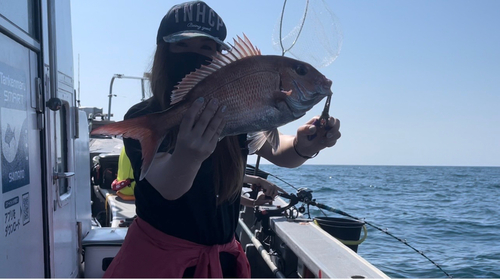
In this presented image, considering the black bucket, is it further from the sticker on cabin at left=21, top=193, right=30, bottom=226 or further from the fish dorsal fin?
the fish dorsal fin

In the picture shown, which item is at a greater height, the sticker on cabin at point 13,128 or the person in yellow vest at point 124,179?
the sticker on cabin at point 13,128

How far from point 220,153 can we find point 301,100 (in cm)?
48

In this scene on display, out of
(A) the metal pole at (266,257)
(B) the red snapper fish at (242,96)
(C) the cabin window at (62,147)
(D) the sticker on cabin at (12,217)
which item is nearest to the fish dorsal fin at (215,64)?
(B) the red snapper fish at (242,96)

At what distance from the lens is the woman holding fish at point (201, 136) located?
4.57ft

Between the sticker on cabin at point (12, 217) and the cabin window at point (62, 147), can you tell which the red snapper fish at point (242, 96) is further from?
the cabin window at point (62, 147)

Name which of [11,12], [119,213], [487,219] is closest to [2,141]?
[11,12]

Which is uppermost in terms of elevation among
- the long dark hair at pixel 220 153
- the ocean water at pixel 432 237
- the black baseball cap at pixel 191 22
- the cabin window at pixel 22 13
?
the cabin window at pixel 22 13

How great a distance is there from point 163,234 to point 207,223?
18 cm

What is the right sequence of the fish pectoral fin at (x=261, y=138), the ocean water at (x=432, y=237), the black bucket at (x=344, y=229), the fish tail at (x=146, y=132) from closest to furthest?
the fish tail at (x=146, y=132)
the fish pectoral fin at (x=261, y=138)
the black bucket at (x=344, y=229)
the ocean water at (x=432, y=237)

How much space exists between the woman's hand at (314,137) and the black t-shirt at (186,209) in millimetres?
443

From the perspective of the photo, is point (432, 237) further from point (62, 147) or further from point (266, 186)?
point (62, 147)

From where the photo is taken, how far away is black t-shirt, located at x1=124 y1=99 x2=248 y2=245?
5.38 feet

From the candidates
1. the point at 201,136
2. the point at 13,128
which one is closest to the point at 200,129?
the point at 201,136

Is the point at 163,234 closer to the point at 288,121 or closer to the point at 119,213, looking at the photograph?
the point at 288,121
